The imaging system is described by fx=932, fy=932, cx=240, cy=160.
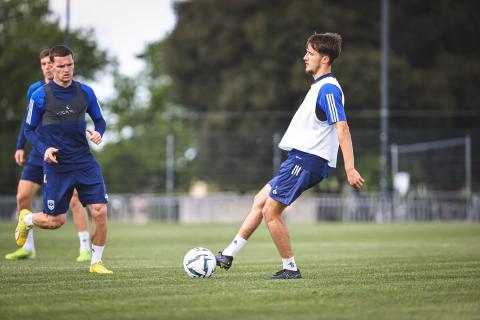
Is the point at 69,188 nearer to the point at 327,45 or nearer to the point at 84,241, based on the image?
the point at 84,241

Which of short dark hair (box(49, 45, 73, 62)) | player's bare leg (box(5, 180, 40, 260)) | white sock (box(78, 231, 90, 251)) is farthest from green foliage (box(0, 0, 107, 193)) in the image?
short dark hair (box(49, 45, 73, 62))

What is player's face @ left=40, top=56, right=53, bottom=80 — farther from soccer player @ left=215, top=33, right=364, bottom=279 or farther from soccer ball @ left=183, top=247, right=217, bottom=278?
soccer player @ left=215, top=33, right=364, bottom=279

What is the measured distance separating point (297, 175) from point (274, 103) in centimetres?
2967

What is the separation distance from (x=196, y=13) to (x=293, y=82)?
6.39m

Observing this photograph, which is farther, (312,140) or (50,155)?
(50,155)

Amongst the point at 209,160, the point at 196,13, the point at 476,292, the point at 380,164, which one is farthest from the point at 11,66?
the point at 476,292

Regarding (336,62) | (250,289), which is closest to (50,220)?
(250,289)

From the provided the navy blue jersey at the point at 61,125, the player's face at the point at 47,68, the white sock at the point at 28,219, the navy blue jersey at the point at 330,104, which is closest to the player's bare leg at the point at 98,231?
the navy blue jersey at the point at 61,125

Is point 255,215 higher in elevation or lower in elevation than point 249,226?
higher

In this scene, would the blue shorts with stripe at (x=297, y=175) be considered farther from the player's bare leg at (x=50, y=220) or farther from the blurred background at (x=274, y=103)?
the blurred background at (x=274, y=103)

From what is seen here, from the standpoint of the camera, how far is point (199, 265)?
27.8 ft

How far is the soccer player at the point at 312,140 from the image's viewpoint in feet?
26.7

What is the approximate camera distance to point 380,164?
3195 centimetres

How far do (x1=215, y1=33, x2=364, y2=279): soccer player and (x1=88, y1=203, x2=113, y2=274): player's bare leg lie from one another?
169cm
